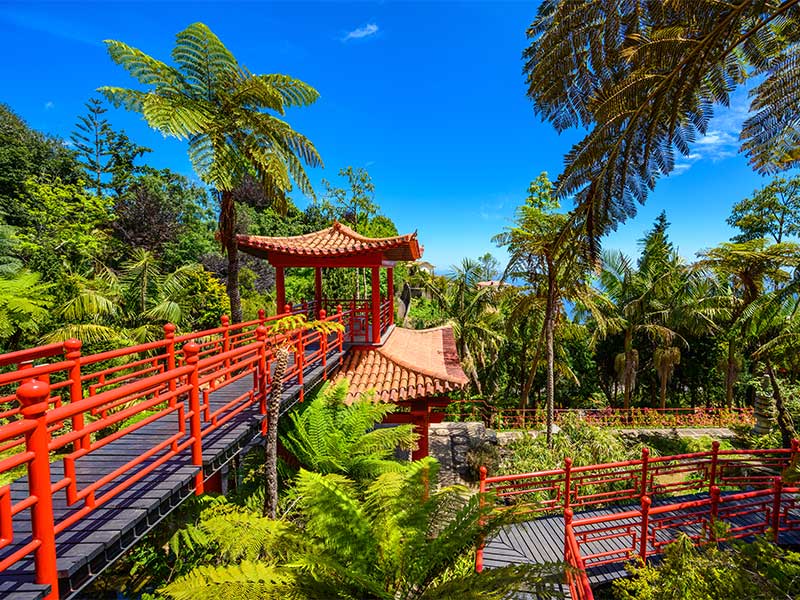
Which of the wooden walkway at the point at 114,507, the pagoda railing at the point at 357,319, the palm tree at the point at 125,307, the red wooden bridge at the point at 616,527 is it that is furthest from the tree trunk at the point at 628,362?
the palm tree at the point at 125,307

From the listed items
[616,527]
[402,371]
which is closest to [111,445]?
[402,371]

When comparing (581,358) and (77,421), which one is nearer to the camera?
(77,421)

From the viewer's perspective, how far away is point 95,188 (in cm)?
2455

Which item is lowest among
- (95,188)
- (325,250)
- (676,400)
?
(676,400)

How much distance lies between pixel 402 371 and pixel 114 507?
5.35m

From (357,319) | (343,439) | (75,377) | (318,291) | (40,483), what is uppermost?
(318,291)

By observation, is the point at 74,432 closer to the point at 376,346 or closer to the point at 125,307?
the point at 376,346

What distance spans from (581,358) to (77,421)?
21.4 metres

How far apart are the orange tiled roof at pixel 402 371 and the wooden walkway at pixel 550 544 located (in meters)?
2.49

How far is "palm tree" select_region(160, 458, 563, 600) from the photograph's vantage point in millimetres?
2883

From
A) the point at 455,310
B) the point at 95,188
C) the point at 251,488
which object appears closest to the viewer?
the point at 251,488

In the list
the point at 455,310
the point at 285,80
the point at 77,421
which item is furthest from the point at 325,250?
the point at 455,310

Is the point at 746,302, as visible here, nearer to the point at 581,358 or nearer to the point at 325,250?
the point at 581,358

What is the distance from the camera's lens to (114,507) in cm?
258
